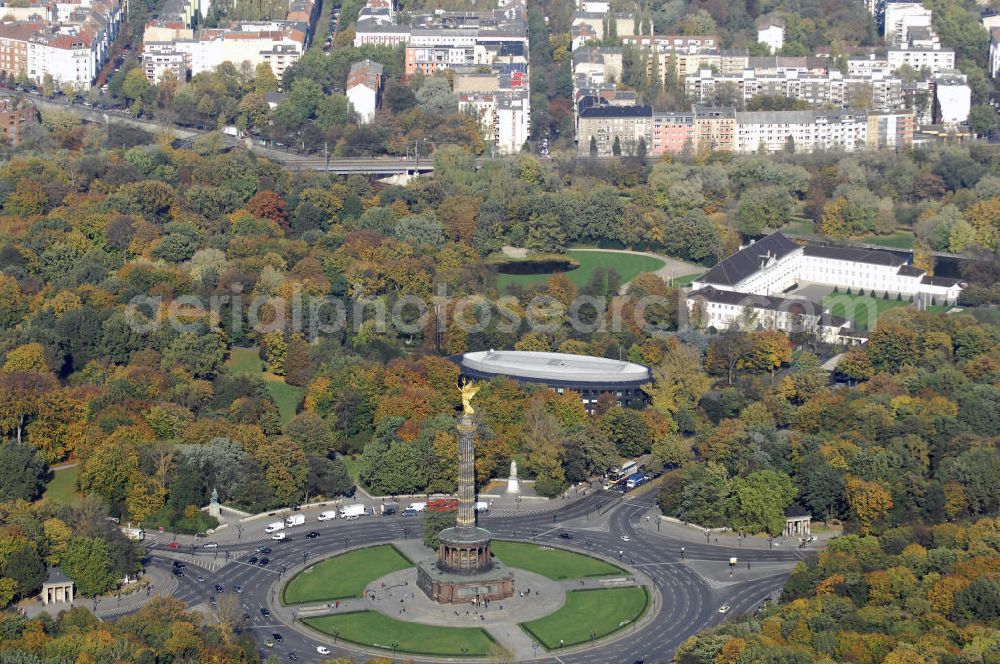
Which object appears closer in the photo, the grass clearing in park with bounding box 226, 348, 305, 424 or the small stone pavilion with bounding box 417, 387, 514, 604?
the small stone pavilion with bounding box 417, 387, 514, 604

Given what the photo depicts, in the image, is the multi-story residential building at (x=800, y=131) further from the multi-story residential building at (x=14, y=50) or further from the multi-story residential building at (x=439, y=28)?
the multi-story residential building at (x=14, y=50)

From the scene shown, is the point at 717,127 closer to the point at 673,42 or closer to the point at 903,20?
the point at 673,42

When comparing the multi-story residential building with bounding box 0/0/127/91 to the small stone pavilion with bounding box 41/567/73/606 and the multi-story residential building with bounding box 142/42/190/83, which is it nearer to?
the multi-story residential building with bounding box 142/42/190/83

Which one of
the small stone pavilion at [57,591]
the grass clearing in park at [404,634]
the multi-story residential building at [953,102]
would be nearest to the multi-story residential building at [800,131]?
the multi-story residential building at [953,102]

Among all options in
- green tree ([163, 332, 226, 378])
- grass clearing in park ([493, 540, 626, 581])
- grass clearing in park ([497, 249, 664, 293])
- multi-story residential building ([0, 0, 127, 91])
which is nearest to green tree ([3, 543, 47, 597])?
grass clearing in park ([493, 540, 626, 581])

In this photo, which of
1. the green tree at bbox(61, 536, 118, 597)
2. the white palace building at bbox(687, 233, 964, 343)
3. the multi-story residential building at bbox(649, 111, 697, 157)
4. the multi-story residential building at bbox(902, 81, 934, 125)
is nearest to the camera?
the green tree at bbox(61, 536, 118, 597)

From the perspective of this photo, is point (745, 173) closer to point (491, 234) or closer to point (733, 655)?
point (491, 234)

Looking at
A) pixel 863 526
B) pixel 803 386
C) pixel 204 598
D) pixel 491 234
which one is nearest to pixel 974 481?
pixel 863 526
